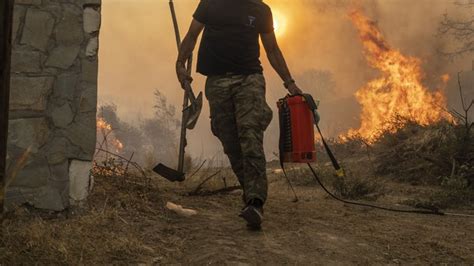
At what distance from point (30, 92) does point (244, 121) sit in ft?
5.37

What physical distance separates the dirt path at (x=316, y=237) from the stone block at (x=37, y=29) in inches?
67.2

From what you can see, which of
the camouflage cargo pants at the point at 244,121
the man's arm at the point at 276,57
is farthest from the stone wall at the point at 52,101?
the man's arm at the point at 276,57

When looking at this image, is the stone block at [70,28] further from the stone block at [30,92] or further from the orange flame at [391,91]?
the orange flame at [391,91]

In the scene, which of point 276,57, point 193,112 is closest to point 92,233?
point 193,112

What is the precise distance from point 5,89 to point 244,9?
6.73 feet

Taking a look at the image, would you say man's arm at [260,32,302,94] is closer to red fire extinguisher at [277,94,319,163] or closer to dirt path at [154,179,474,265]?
red fire extinguisher at [277,94,319,163]

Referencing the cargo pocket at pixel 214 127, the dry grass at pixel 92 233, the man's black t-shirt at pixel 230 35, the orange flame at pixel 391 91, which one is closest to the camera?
the dry grass at pixel 92 233

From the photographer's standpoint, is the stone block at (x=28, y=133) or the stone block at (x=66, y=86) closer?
the stone block at (x=28, y=133)

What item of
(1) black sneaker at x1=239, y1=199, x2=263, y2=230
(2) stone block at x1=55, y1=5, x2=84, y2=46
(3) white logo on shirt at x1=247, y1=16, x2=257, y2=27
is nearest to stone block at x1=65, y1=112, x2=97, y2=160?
(2) stone block at x1=55, y1=5, x2=84, y2=46

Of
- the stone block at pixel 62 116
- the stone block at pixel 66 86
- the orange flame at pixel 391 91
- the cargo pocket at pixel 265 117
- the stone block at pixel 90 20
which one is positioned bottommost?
the stone block at pixel 62 116

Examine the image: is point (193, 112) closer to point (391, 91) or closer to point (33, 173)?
point (33, 173)

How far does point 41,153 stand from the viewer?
348cm

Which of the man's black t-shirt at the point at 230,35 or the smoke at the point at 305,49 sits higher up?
the smoke at the point at 305,49

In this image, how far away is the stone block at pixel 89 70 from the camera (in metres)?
3.65
